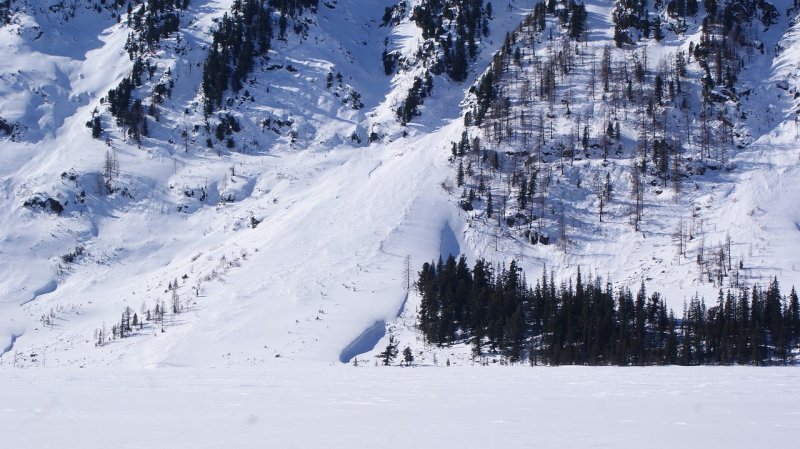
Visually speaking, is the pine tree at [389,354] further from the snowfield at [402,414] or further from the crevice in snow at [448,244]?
the snowfield at [402,414]

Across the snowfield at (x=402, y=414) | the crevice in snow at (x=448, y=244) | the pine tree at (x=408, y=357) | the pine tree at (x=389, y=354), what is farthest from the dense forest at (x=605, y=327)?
the snowfield at (x=402, y=414)

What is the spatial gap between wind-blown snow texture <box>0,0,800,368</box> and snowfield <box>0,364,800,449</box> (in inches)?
1623

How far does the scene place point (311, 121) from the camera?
14238 centimetres

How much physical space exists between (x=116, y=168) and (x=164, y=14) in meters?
55.3

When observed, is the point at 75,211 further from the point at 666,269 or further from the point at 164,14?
the point at 666,269

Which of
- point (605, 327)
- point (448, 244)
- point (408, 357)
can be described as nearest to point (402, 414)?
point (408, 357)

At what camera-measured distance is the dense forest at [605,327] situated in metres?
62.9

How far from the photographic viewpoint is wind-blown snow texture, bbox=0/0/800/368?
80.2 m

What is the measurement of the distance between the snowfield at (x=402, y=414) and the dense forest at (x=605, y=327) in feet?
117

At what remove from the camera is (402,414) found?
18344 millimetres

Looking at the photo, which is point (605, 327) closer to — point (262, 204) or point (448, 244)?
point (448, 244)

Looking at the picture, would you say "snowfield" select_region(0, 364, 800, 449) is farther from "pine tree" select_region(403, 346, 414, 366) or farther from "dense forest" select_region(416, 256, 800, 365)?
"dense forest" select_region(416, 256, 800, 365)

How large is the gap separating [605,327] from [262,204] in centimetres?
7116

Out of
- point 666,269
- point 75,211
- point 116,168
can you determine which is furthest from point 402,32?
point 666,269
